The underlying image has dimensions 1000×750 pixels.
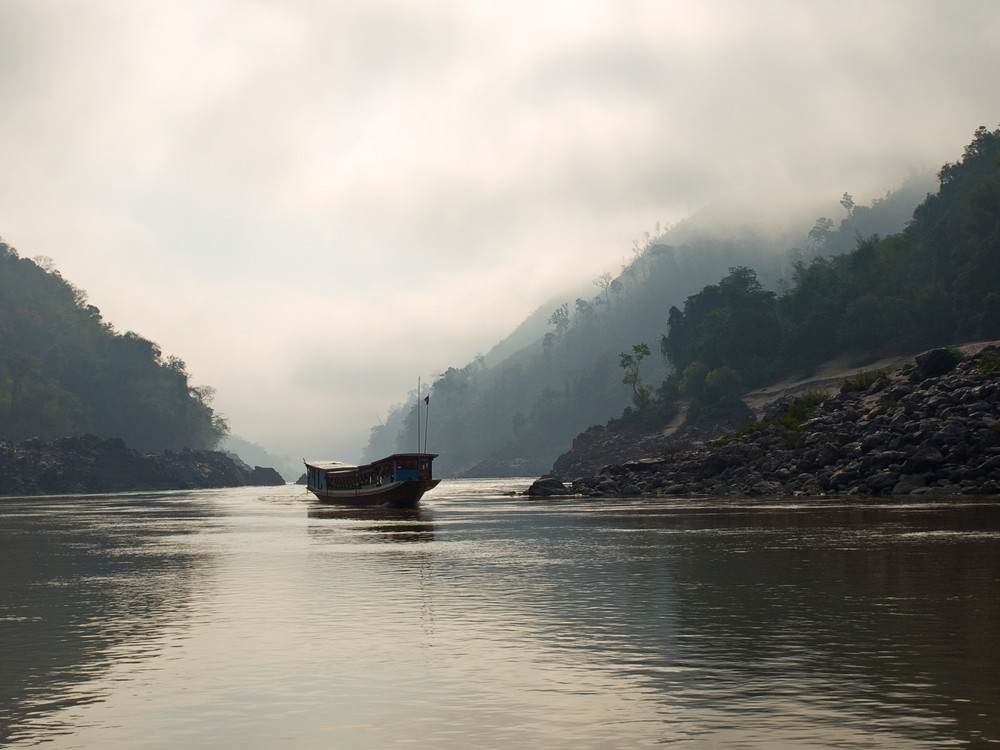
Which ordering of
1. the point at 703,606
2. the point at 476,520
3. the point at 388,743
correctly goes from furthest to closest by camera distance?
1. the point at 476,520
2. the point at 703,606
3. the point at 388,743

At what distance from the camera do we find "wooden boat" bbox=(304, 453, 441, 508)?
299 ft

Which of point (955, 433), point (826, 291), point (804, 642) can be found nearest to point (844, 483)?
point (955, 433)

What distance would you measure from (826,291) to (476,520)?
136504 mm

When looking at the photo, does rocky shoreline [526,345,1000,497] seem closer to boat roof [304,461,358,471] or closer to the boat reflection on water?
boat roof [304,461,358,471]

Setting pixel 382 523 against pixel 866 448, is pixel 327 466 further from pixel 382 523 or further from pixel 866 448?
pixel 866 448

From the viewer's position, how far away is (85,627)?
80.4ft

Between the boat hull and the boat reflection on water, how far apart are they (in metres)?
0.88

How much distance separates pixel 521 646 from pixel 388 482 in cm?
7301

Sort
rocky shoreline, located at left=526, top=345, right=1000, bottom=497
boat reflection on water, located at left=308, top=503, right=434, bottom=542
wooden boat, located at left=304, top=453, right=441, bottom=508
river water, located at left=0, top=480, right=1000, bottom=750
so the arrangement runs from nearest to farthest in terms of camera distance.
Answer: river water, located at left=0, top=480, right=1000, bottom=750, boat reflection on water, located at left=308, top=503, right=434, bottom=542, rocky shoreline, located at left=526, top=345, right=1000, bottom=497, wooden boat, located at left=304, top=453, right=441, bottom=508

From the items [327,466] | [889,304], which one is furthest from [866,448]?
[889,304]

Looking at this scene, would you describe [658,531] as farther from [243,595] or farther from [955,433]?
[955,433]

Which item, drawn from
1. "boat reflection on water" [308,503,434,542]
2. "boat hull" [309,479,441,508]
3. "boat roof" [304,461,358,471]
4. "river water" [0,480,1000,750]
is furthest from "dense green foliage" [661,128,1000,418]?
"river water" [0,480,1000,750]

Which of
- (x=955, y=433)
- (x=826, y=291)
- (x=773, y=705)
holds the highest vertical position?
(x=826, y=291)

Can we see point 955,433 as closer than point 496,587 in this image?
No
